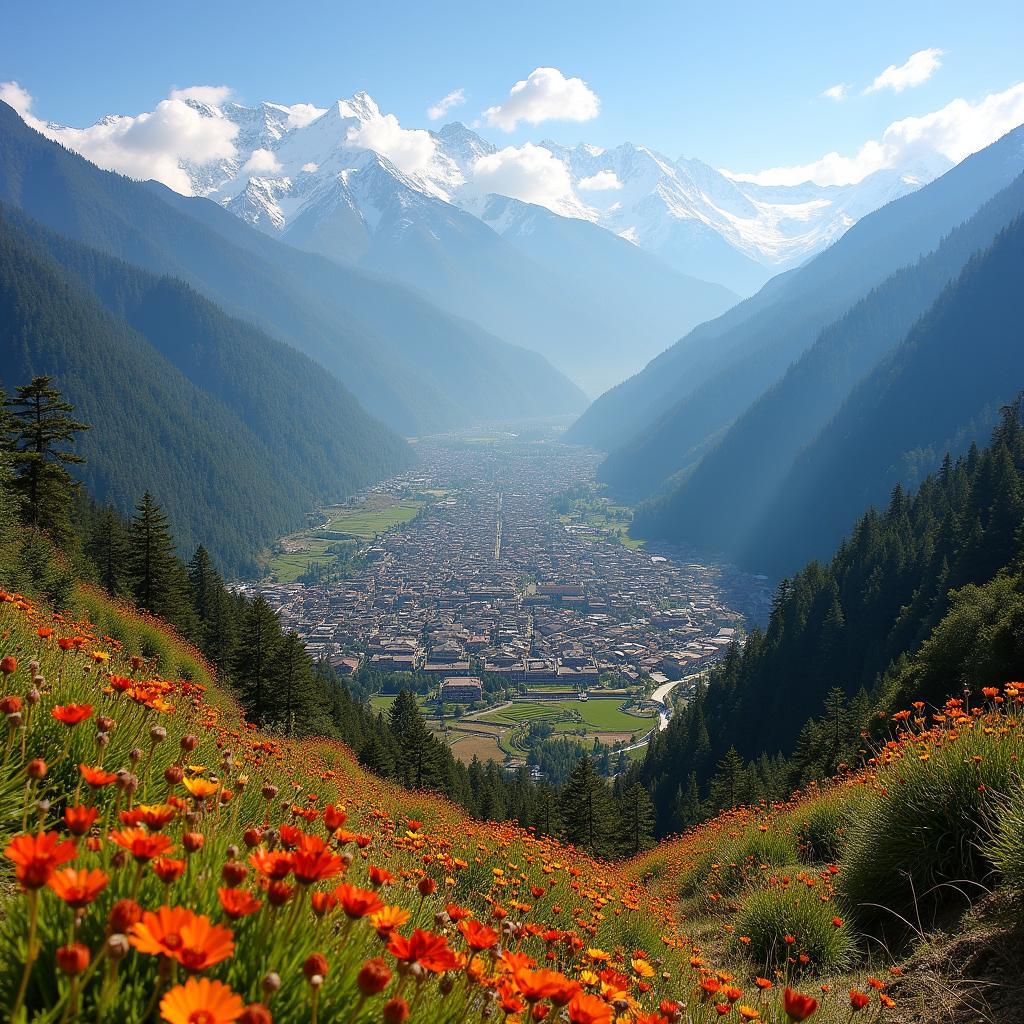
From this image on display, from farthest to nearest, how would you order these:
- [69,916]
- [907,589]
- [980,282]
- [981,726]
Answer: [980,282]
[907,589]
[981,726]
[69,916]

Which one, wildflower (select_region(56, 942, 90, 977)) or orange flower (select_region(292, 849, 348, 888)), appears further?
orange flower (select_region(292, 849, 348, 888))

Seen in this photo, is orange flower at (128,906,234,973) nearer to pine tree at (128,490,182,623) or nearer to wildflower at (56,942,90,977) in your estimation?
wildflower at (56,942,90,977)

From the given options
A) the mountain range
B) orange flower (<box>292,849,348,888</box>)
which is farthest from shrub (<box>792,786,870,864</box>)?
the mountain range

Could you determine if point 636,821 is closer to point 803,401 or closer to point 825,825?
point 825,825

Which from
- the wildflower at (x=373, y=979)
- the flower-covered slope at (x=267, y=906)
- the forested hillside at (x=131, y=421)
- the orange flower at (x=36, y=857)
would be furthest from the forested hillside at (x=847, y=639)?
the forested hillside at (x=131, y=421)

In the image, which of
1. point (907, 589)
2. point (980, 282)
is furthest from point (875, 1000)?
point (980, 282)

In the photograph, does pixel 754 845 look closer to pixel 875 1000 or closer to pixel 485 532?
pixel 875 1000

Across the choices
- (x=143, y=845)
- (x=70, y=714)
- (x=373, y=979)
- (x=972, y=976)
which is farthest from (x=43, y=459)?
(x=972, y=976)
